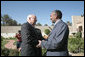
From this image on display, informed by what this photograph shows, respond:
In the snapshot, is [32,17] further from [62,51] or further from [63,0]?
[63,0]

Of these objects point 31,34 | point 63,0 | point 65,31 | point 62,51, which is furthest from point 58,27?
point 63,0

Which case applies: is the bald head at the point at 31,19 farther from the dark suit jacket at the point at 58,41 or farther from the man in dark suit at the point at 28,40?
the dark suit jacket at the point at 58,41

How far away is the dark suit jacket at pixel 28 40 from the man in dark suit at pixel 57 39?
1.36 feet

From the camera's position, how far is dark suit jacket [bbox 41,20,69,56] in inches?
138

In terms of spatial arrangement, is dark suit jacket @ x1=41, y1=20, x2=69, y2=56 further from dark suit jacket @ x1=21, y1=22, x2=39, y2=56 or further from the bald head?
the bald head

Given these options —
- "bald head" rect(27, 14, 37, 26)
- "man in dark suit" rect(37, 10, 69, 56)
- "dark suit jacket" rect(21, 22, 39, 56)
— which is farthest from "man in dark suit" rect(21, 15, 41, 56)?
"man in dark suit" rect(37, 10, 69, 56)

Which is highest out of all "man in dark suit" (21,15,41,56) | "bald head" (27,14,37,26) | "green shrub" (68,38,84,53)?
"bald head" (27,14,37,26)

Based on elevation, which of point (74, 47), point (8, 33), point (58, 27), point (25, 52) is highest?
point (58, 27)

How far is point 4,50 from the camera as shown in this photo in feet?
29.2

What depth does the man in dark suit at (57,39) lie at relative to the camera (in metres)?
3.51

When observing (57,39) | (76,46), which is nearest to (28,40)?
(57,39)

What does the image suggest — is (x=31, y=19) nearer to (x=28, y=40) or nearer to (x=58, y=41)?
(x=28, y=40)

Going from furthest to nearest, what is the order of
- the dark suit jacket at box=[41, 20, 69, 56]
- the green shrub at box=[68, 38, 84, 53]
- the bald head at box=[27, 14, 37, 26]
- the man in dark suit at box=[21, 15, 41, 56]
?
the green shrub at box=[68, 38, 84, 53], the bald head at box=[27, 14, 37, 26], the man in dark suit at box=[21, 15, 41, 56], the dark suit jacket at box=[41, 20, 69, 56]

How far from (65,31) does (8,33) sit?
31.8m
